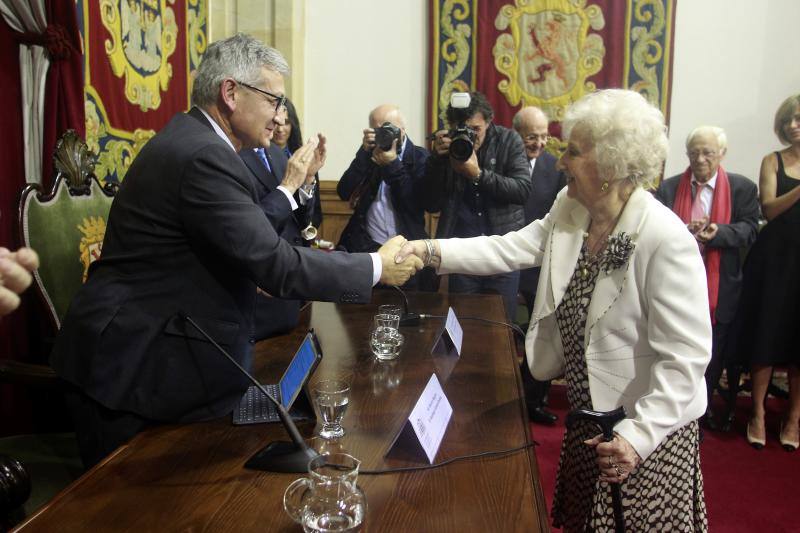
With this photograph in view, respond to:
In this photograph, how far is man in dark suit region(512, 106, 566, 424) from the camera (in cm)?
331

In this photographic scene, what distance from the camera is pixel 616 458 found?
1.32 metres

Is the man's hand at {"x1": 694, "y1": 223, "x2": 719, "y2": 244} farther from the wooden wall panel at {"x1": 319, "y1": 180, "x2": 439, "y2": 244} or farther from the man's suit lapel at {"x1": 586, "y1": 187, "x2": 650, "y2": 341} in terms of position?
the wooden wall panel at {"x1": 319, "y1": 180, "x2": 439, "y2": 244}

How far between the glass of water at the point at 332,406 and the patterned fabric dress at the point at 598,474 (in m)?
0.62

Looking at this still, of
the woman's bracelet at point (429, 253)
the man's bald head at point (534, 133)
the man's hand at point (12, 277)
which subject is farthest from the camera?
the man's bald head at point (534, 133)

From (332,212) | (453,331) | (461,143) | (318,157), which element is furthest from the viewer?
(332,212)

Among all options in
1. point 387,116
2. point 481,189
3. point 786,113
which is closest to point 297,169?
point 481,189

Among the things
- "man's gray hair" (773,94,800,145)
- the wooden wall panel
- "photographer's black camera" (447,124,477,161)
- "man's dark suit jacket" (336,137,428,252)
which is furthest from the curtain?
"man's gray hair" (773,94,800,145)

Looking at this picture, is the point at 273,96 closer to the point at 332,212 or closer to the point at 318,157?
the point at 318,157

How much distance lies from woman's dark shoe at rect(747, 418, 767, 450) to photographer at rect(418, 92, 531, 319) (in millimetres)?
1282

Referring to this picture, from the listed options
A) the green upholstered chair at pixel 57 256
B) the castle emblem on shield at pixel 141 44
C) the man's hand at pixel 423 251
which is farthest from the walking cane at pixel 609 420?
the castle emblem on shield at pixel 141 44

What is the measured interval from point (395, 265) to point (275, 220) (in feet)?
1.91

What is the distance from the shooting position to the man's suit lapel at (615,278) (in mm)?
1460

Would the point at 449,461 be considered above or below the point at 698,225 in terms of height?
below

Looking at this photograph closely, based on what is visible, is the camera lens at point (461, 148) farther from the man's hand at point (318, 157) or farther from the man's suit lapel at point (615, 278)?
the man's suit lapel at point (615, 278)
